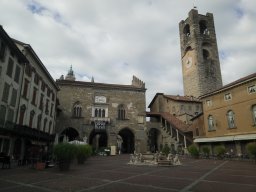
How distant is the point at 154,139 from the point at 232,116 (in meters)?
24.4

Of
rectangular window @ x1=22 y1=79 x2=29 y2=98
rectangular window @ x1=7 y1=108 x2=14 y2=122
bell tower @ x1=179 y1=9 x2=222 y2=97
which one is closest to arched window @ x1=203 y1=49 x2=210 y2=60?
bell tower @ x1=179 y1=9 x2=222 y2=97

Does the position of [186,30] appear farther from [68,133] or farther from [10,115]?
[10,115]

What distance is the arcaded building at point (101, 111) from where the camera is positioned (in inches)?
1633

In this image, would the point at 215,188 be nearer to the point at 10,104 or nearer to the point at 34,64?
the point at 10,104

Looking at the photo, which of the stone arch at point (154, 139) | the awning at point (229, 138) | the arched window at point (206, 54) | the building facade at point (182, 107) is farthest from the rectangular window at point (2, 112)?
the arched window at point (206, 54)

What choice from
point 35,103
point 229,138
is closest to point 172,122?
point 229,138

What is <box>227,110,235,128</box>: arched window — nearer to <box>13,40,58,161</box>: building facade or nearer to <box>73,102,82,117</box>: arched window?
<box>13,40,58,161</box>: building facade

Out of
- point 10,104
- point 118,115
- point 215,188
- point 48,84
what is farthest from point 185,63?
point 215,188

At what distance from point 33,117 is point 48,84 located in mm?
7300

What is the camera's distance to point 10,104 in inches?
813

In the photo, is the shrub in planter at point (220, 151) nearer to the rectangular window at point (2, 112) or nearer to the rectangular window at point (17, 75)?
the rectangular window at point (2, 112)

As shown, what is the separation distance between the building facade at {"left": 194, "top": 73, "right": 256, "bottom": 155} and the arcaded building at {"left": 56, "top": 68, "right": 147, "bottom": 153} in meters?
13.9

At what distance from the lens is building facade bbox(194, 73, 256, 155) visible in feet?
85.7

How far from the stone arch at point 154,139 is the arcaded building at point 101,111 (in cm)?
570
